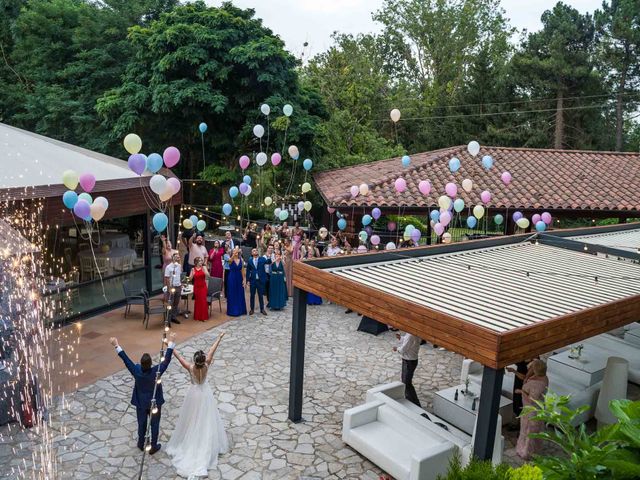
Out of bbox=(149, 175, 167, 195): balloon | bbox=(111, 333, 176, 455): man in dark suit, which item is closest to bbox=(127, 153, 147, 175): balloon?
bbox=(149, 175, 167, 195): balloon

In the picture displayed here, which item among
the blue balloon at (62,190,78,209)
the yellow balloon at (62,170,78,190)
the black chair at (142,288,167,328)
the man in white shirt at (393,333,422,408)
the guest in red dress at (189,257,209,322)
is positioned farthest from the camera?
the guest in red dress at (189,257,209,322)

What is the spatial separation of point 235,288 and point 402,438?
6.40m

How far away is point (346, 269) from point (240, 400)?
2.84 meters

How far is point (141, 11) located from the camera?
2544 cm

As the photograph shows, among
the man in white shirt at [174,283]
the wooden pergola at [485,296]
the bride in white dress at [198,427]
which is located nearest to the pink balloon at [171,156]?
the man in white shirt at [174,283]

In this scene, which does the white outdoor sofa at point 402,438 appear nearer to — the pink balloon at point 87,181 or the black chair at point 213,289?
the black chair at point 213,289

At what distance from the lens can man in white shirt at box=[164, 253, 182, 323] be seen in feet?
38.2

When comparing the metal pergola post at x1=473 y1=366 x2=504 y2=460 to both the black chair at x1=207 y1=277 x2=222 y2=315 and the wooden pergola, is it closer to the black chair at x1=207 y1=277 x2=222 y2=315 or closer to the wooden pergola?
the wooden pergola

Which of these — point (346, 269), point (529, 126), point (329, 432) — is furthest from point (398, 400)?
point (529, 126)

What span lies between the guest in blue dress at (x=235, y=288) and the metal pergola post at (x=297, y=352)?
4.77m

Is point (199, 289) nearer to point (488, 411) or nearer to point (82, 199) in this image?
point (82, 199)

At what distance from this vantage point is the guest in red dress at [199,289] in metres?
11.8

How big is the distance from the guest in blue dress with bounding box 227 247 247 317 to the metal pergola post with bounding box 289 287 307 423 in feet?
15.6

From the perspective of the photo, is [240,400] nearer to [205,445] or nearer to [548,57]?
[205,445]
